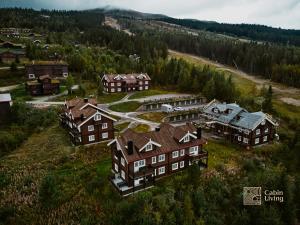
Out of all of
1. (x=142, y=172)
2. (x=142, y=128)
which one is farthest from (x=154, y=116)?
(x=142, y=172)

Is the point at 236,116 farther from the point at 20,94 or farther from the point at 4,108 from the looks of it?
the point at 20,94

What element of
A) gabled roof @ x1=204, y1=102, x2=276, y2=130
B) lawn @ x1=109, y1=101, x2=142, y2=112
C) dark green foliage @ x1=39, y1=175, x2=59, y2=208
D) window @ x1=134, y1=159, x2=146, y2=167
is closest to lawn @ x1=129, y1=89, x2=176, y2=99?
lawn @ x1=109, y1=101, x2=142, y2=112

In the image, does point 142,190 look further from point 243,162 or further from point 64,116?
point 64,116

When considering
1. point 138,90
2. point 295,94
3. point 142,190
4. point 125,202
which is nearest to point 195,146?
point 142,190

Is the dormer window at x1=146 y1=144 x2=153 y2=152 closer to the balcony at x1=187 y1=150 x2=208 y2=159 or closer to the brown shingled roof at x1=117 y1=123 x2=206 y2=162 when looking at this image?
the brown shingled roof at x1=117 y1=123 x2=206 y2=162

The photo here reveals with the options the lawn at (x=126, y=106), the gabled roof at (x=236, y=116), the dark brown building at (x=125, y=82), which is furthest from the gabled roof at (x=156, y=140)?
the dark brown building at (x=125, y=82)

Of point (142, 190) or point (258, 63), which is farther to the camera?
point (258, 63)

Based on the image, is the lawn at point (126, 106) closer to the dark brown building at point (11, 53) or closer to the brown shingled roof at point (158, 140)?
the brown shingled roof at point (158, 140)

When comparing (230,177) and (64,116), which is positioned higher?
(64,116)
